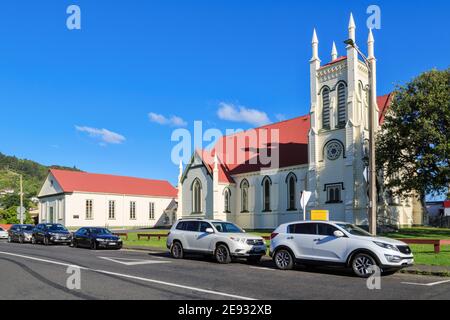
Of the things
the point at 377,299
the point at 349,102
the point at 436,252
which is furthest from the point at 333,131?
the point at 377,299

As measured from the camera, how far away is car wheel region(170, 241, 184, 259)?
19875 millimetres

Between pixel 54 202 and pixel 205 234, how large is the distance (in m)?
52.3

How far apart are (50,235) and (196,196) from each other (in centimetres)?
2195

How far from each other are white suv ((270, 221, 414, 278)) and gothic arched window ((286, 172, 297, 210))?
27961 millimetres

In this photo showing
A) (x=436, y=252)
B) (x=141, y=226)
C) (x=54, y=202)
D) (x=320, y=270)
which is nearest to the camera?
(x=320, y=270)

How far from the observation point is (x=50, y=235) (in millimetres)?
32156

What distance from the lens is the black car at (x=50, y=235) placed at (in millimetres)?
32125

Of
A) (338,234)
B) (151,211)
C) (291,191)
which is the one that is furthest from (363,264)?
(151,211)

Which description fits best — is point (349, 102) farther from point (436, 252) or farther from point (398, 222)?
point (436, 252)

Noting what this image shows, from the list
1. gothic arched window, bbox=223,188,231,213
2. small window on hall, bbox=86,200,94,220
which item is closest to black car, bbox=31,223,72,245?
gothic arched window, bbox=223,188,231,213

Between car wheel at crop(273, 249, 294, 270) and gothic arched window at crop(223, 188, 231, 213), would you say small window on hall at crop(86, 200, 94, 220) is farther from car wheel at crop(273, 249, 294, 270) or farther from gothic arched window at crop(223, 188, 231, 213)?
car wheel at crop(273, 249, 294, 270)

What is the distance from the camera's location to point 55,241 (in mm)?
32031

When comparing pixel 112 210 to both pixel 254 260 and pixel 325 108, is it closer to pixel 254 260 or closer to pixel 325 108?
pixel 325 108

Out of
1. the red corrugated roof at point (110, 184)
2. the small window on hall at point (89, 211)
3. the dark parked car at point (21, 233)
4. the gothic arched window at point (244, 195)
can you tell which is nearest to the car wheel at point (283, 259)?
the dark parked car at point (21, 233)
